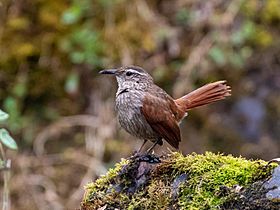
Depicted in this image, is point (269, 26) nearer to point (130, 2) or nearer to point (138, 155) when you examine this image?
point (130, 2)

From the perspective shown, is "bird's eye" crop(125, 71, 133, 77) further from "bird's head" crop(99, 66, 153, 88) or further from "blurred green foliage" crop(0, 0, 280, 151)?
"blurred green foliage" crop(0, 0, 280, 151)

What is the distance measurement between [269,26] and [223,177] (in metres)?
4.93

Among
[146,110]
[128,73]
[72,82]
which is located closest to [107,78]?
[72,82]

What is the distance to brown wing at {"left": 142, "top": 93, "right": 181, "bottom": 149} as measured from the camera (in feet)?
15.3

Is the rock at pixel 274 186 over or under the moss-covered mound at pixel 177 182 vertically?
under

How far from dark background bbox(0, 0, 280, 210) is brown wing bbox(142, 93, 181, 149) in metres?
2.25

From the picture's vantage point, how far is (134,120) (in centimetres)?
470

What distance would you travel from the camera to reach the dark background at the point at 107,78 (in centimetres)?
709

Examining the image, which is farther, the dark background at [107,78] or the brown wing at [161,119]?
the dark background at [107,78]

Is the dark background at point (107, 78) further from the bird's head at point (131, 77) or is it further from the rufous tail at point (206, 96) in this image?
the bird's head at point (131, 77)

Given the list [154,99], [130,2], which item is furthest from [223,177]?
[130,2]

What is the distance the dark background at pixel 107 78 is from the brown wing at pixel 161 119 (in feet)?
7.38

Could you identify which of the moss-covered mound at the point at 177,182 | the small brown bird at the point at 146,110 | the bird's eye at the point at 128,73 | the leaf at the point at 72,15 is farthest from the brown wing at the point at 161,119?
the leaf at the point at 72,15

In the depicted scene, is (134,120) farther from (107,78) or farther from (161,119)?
(107,78)
